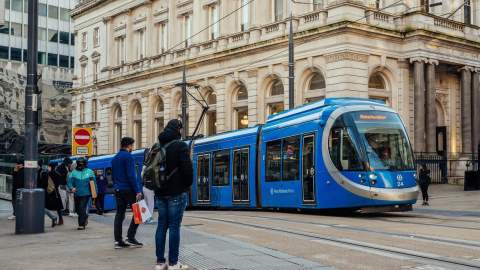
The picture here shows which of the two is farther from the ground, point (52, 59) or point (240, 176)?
point (52, 59)

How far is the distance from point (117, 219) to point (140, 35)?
45888 millimetres

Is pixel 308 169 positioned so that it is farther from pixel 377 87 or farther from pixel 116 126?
pixel 116 126

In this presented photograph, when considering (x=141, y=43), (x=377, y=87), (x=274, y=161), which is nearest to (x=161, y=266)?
(x=274, y=161)

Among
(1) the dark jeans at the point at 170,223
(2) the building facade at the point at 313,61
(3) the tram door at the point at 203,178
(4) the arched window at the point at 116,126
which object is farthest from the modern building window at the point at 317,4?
(1) the dark jeans at the point at 170,223

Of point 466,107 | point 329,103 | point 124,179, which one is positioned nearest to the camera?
point 124,179

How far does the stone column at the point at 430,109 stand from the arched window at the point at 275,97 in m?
8.26

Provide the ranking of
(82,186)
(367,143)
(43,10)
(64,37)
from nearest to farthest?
(82,186) → (367,143) → (43,10) → (64,37)

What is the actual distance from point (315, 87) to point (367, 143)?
20463 millimetres

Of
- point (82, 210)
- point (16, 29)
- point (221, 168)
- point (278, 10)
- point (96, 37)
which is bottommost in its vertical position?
point (82, 210)

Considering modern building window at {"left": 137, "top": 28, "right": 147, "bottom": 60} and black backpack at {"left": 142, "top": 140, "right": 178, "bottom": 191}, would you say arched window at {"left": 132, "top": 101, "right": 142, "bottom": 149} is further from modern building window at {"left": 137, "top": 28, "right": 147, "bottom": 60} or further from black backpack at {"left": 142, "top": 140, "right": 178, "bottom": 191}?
black backpack at {"left": 142, "top": 140, "right": 178, "bottom": 191}

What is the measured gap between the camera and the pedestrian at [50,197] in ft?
50.9

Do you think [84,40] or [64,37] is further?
[64,37]

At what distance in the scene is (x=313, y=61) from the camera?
120ft

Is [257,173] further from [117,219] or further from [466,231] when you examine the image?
[117,219]
